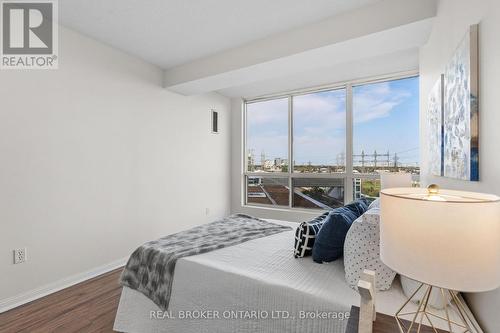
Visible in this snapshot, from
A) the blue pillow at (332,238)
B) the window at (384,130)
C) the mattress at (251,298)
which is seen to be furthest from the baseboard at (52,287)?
Result: the window at (384,130)

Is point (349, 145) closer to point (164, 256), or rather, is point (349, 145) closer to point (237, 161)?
point (237, 161)

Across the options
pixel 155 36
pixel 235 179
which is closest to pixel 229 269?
pixel 155 36

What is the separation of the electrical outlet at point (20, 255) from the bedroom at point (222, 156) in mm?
17

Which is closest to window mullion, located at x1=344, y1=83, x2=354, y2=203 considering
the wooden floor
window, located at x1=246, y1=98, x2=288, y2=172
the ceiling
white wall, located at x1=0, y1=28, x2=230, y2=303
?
window, located at x1=246, y1=98, x2=288, y2=172

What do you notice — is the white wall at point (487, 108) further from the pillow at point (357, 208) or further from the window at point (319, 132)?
the window at point (319, 132)

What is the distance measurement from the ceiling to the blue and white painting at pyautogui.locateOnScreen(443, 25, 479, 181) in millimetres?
1210

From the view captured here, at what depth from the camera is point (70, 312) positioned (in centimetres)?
207

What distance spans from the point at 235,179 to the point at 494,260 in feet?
14.2

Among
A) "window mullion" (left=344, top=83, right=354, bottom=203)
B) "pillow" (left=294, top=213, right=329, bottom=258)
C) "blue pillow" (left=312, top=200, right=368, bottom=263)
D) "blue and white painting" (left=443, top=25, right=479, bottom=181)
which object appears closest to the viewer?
"blue and white painting" (left=443, top=25, right=479, bottom=181)

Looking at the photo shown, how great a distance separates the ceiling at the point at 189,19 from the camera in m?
2.17

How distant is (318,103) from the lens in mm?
4242

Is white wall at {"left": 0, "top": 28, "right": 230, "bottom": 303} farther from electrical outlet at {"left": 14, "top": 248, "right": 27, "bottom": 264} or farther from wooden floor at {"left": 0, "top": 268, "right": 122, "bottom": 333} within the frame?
wooden floor at {"left": 0, "top": 268, "right": 122, "bottom": 333}

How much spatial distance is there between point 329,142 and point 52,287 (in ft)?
12.7

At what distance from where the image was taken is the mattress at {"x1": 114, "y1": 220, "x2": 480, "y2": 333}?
128 cm
